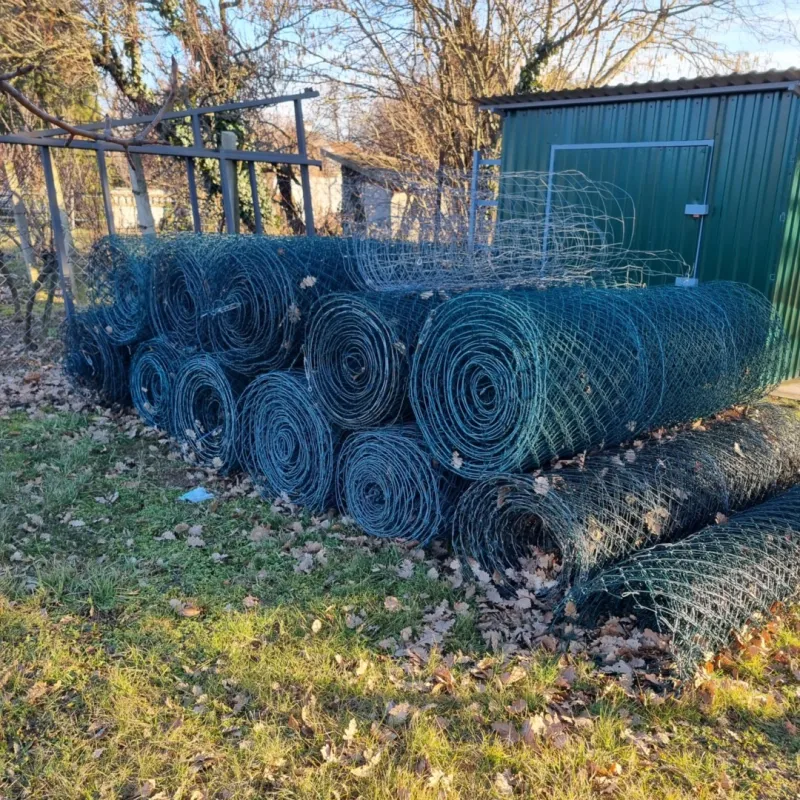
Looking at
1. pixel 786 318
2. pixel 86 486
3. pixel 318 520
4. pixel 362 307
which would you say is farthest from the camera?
pixel 786 318

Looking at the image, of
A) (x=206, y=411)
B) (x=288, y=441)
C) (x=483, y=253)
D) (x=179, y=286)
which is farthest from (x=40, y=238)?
(x=483, y=253)

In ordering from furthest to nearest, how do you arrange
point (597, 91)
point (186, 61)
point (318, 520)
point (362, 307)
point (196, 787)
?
point (186, 61), point (597, 91), point (318, 520), point (362, 307), point (196, 787)

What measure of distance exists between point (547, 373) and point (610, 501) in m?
0.80

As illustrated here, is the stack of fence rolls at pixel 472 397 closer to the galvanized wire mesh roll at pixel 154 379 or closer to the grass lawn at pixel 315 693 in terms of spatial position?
the galvanized wire mesh roll at pixel 154 379

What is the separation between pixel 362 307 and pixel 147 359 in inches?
116

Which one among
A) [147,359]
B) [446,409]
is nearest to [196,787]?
[446,409]

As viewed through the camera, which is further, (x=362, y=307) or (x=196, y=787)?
(x=362, y=307)

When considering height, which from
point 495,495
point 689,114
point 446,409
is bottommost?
point 495,495

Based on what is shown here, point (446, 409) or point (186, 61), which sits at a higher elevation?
point (186, 61)

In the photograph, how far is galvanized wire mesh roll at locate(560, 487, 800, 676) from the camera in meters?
3.34

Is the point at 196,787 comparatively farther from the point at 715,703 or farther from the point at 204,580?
the point at 715,703

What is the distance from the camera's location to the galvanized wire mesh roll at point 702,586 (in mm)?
3340

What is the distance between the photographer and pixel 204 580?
13.6 ft

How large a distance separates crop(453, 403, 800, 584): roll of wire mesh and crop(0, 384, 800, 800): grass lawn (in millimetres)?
386
